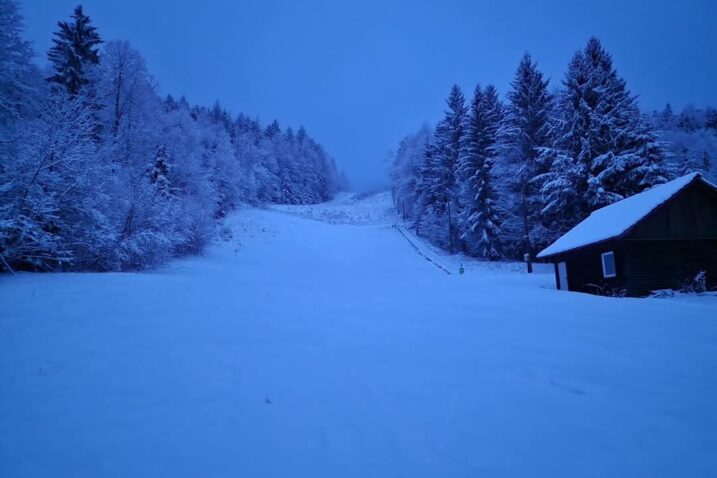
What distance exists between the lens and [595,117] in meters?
22.4

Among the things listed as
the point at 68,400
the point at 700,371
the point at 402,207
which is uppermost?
the point at 402,207

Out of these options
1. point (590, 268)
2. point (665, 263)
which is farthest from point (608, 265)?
point (665, 263)

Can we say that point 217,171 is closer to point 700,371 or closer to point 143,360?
point 143,360

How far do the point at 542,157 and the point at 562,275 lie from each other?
9.32m

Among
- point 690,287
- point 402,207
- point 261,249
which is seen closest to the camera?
point 690,287

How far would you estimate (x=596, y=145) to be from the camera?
2280 cm

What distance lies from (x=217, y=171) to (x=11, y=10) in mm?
25775

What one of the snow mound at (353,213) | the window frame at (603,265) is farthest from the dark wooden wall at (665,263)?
the snow mound at (353,213)

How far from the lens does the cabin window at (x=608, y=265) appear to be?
15898mm

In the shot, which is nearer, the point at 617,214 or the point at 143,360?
Result: the point at 143,360

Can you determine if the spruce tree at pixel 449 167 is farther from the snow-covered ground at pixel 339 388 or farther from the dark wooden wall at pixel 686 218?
the snow-covered ground at pixel 339 388

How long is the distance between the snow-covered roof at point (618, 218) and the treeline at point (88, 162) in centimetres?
1907

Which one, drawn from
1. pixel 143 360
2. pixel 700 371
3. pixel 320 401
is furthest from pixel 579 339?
pixel 143 360

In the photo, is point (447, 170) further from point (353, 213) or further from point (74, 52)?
point (74, 52)
